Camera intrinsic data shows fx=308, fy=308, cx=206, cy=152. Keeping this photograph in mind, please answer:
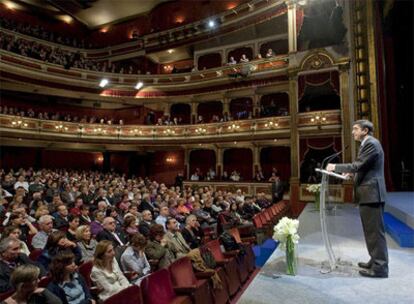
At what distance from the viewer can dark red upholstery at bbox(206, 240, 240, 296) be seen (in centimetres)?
304

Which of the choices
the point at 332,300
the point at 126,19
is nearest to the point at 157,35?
the point at 126,19

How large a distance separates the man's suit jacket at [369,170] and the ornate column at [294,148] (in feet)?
23.1

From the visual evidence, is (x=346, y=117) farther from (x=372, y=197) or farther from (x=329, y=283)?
(x=329, y=283)

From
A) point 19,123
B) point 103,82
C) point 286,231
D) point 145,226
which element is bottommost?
point 145,226

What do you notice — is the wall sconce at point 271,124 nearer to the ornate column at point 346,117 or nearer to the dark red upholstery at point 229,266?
the ornate column at point 346,117

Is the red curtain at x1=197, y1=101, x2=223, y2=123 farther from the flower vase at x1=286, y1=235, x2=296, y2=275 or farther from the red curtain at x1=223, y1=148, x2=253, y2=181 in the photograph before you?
the flower vase at x1=286, y1=235, x2=296, y2=275

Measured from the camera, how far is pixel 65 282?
1.91 meters

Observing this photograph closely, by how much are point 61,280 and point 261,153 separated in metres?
10.5

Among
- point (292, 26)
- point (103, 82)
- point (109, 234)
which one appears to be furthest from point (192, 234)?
point (103, 82)

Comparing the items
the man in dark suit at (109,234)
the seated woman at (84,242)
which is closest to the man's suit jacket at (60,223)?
the man in dark suit at (109,234)

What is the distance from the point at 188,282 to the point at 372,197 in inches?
58.8

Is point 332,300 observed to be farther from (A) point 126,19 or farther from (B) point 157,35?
(A) point 126,19

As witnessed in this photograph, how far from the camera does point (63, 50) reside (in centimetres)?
1370

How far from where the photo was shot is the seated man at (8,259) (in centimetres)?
205
